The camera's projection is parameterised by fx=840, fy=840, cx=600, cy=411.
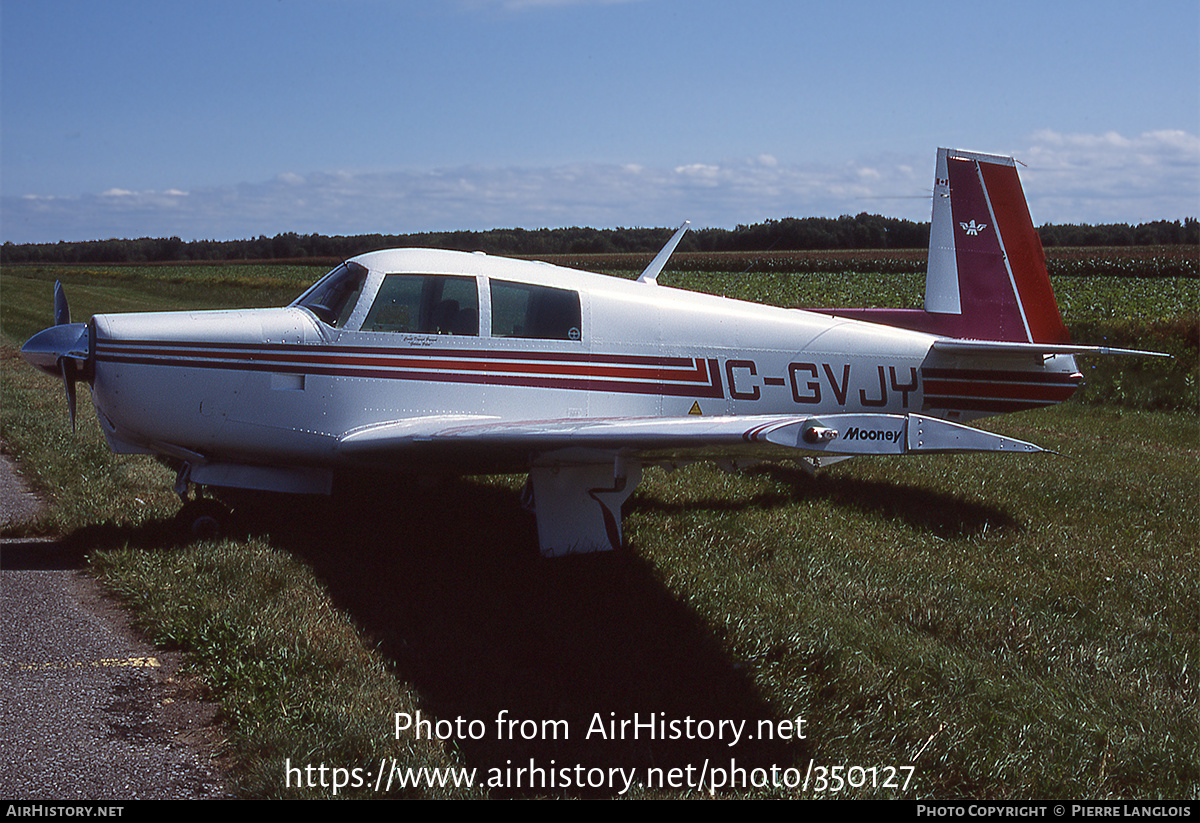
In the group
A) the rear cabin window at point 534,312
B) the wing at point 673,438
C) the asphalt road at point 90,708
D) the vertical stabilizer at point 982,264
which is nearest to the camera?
the asphalt road at point 90,708

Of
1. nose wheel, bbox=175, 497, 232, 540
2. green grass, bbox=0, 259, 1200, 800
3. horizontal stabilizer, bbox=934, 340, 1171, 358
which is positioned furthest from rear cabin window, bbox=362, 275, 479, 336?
horizontal stabilizer, bbox=934, 340, 1171, 358

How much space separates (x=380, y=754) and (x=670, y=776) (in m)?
1.21

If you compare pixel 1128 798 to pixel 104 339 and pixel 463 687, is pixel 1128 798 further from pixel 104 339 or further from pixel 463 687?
pixel 104 339

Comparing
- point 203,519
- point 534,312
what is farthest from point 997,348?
point 203,519

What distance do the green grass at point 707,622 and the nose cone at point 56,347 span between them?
129cm

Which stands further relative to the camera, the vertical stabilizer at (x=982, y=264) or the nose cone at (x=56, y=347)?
the vertical stabilizer at (x=982, y=264)

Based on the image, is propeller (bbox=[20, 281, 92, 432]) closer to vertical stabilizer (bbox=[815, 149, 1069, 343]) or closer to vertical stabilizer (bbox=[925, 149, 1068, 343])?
vertical stabilizer (bbox=[815, 149, 1069, 343])

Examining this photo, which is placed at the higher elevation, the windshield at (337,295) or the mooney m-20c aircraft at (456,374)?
the windshield at (337,295)

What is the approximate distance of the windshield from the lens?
6039 millimetres

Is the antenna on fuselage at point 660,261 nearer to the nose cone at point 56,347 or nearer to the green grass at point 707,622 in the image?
the green grass at point 707,622

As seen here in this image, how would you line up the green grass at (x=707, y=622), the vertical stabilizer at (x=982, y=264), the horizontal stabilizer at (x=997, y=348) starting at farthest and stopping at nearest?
the vertical stabilizer at (x=982, y=264) → the horizontal stabilizer at (x=997, y=348) → the green grass at (x=707, y=622)

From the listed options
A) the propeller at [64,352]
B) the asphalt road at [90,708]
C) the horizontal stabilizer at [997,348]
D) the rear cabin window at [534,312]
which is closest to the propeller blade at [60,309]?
the propeller at [64,352]

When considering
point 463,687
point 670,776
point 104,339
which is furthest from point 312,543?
point 670,776

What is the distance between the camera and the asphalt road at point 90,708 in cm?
329
